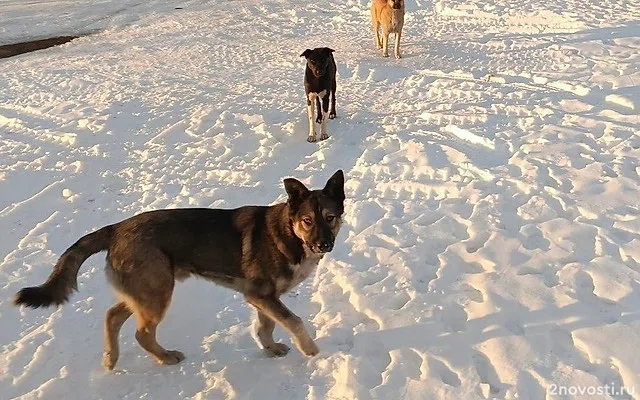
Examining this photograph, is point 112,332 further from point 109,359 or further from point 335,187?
point 335,187

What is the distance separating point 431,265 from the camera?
542cm

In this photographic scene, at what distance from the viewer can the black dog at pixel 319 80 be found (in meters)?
8.69

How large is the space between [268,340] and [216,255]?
827 mm

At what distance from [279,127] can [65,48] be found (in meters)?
8.62

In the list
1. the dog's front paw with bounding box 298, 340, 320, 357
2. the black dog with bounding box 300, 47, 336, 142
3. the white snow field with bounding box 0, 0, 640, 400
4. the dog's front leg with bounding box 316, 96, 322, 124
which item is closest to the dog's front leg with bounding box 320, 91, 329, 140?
the black dog with bounding box 300, 47, 336, 142

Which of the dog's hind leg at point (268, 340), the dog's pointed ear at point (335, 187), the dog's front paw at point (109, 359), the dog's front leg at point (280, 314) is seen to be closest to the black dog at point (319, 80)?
the dog's pointed ear at point (335, 187)

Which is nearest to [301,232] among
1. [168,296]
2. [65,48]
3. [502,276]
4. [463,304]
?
[168,296]

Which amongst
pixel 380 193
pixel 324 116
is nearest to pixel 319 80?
pixel 324 116

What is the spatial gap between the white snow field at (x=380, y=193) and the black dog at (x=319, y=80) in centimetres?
45

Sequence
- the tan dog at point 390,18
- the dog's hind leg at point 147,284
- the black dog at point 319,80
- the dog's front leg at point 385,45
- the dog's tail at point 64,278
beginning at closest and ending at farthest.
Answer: the dog's tail at point 64,278 < the dog's hind leg at point 147,284 < the black dog at point 319,80 < the tan dog at point 390,18 < the dog's front leg at point 385,45

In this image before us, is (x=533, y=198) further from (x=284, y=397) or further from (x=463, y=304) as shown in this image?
(x=284, y=397)

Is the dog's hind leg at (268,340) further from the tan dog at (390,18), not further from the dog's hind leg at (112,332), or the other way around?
the tan dog at (390,18)

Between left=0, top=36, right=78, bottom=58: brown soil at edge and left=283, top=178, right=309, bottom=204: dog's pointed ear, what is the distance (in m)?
13.4

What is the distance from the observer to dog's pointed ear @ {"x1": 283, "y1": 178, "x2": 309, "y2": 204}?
4.34 m
